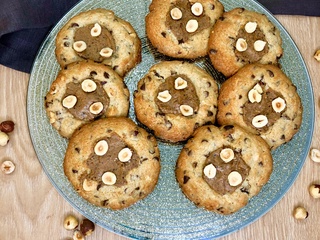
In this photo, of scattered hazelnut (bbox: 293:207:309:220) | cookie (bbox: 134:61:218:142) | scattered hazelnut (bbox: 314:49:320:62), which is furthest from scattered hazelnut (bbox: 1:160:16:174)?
scattered hazelnut (bbox: 314:49:320:62)

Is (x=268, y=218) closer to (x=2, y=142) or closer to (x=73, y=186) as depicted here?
(x=73, y=186)

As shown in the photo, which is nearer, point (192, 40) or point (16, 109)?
point (192, 40)

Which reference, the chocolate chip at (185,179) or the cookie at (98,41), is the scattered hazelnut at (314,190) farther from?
the cookie at (98,41)

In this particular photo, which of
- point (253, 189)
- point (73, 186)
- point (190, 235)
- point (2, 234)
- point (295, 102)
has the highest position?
point (295, 102)

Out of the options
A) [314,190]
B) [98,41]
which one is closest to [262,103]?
[314,190]

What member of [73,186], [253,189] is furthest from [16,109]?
[253,189]

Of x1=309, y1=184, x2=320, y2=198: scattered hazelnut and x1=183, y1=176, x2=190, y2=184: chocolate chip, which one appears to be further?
x1=309, y1=184, x2=320, y2=198: scattered hazelnut

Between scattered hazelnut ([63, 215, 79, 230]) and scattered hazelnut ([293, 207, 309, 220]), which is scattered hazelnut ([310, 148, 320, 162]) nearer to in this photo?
scattered hazelnut ([293, 207, 309, 220])

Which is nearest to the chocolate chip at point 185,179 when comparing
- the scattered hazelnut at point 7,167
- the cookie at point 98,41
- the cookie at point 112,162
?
the cookie at point 112,162
